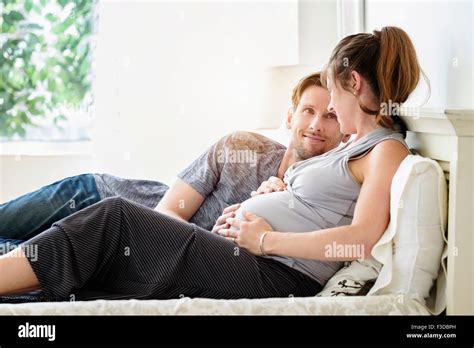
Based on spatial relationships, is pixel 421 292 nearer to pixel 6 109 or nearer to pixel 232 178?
pixel 232 178

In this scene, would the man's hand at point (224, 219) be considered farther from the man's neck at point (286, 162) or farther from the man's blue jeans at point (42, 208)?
the man's blue jeans at point (42, 208)

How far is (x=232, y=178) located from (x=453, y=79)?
73cm

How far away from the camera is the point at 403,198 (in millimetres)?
1637

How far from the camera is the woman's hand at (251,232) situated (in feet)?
6.00

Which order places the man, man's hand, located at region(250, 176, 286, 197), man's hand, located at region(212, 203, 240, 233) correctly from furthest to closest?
the man
man's hand, located at region(250, 176, 286, 197)
man's hand, located at region(212, 203, 240, 233)

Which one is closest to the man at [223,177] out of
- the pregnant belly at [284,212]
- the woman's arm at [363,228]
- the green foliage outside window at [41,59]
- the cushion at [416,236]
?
the pregnant belly at [284,212]

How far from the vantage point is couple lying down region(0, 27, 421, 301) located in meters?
1.68

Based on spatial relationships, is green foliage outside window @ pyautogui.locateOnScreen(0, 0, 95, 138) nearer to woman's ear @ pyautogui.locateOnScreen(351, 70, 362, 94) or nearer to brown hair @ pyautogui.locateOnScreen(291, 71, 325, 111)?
brown hair @ pyautogui.locateOnScreen(291, 71, 325, 111)

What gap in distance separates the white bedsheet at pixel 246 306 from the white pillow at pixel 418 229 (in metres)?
0.05

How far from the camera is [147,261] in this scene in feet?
5.72

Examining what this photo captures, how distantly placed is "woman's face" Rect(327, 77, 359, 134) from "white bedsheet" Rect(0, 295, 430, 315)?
0.48 m

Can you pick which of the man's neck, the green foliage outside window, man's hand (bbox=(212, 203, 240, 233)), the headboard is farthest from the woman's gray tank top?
the green foliage outside window
